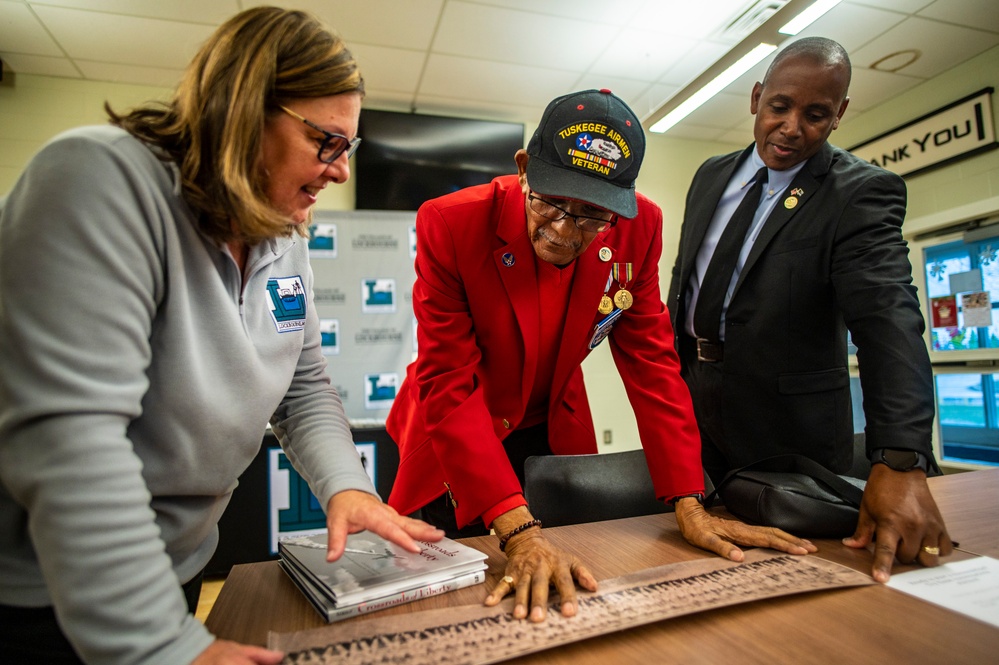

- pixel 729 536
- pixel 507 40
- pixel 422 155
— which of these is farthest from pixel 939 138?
pixel 729 536

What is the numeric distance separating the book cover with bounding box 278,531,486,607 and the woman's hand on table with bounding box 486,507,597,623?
0.20 ft

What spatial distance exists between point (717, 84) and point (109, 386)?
12.0ft

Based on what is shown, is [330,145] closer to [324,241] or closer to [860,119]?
[324,241]

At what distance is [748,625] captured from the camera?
2.34 feet

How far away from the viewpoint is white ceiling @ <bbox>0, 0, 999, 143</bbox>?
307cm

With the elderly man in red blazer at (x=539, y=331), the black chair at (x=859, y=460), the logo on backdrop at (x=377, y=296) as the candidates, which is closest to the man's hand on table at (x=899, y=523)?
the elderly man in red blazer at (x=539, y=331)

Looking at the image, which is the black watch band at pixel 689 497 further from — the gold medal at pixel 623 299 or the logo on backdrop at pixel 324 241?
the logo on backdrop at pixel 324 241

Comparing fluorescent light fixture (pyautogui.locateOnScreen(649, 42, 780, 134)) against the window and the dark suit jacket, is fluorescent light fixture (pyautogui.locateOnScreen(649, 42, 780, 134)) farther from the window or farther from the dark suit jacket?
the window

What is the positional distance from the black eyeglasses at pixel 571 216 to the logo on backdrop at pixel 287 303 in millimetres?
468

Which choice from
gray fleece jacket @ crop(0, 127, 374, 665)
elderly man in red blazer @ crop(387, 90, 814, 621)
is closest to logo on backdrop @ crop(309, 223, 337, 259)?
elderly man in red blazer @ crop(387, 90, 814, 621)

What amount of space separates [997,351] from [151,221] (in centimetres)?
452

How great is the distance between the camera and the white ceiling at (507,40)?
3.07 m

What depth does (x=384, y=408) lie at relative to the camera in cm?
395

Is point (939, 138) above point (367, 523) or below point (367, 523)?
above
